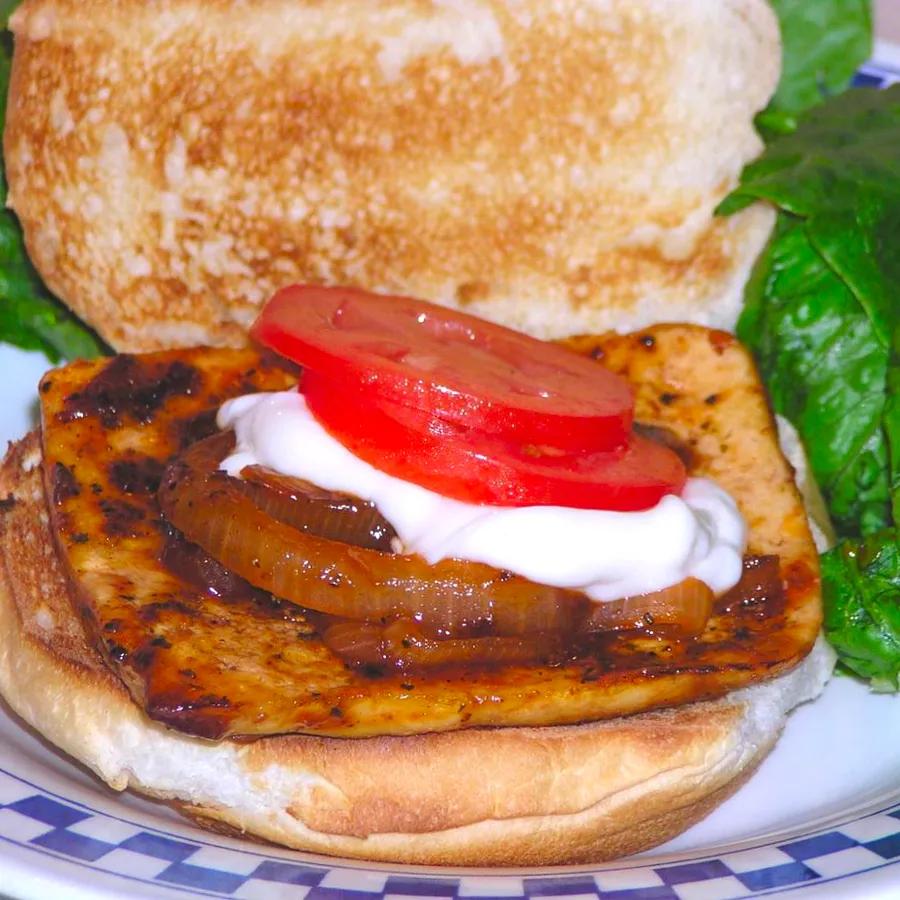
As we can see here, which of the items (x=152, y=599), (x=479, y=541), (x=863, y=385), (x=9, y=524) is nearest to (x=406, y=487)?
(x=479, y=541)

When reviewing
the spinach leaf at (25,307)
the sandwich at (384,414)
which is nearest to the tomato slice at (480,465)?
the sandwich at (384,414)

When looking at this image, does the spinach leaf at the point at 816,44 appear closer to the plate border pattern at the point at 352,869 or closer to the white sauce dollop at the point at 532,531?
the white sauce dollop at the point at 532,531

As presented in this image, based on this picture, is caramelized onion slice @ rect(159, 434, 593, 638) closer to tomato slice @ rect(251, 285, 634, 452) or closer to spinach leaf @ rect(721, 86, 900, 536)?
tomato slice @ rect(251, 285, 634, 452)

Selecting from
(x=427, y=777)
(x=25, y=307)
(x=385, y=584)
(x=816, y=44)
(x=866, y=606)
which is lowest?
(x=866, y=606)

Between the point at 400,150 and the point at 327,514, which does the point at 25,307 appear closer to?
the point at 400,150

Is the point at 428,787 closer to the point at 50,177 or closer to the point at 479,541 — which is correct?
the point at 479,541

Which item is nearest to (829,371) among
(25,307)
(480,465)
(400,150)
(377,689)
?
(400,150)

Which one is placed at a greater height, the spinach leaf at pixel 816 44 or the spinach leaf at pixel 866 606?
the spinach leaf at pixel 816 44

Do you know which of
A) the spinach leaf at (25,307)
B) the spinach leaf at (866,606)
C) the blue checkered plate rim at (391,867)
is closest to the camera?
the blue checkered plate rim at (391,867)
